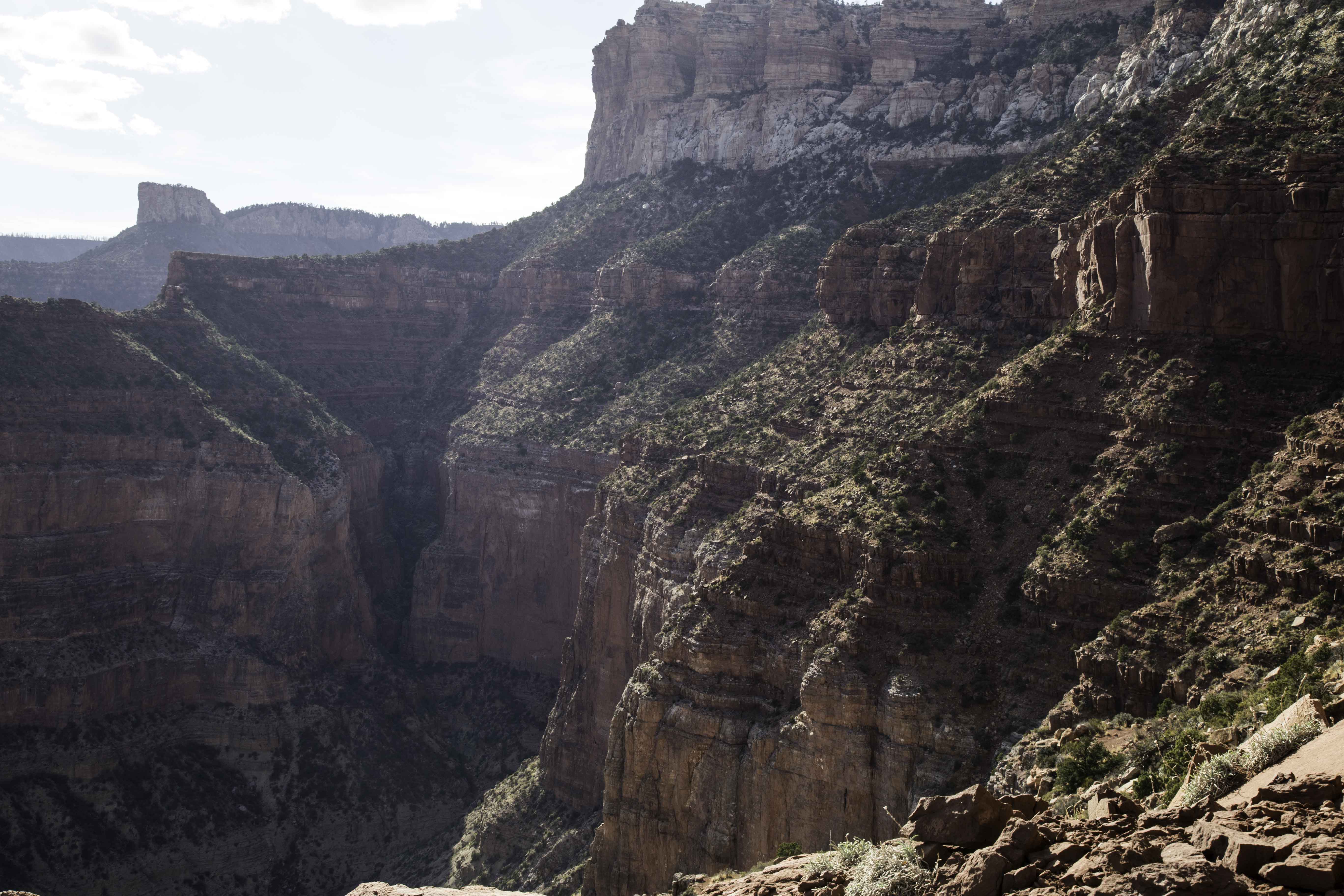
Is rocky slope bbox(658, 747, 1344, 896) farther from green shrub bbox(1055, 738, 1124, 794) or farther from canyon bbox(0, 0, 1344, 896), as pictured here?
green shrub bbox(1055, 738, 1124, 794)

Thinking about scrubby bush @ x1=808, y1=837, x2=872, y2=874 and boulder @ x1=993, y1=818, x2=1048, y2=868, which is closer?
boulder @ x1=993, y1=818, x2=1048, y2=868

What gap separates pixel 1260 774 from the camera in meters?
23.4

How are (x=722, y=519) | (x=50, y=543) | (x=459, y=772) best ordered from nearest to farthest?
1. (x=722, y=519)
2. (x=50, y=543)
3. (x=459, y=772)

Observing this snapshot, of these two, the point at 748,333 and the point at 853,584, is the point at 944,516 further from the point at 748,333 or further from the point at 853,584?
the point at 748,333

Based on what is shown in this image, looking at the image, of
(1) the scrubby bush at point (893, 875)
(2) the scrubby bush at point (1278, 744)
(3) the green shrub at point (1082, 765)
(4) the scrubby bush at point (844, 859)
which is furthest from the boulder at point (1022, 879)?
(3) the green shrub at point (1082, 765)

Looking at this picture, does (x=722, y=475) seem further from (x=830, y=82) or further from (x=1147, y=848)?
(x=830, y=82)

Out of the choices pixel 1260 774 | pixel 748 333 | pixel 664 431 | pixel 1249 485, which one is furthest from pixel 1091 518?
pixel 748 333

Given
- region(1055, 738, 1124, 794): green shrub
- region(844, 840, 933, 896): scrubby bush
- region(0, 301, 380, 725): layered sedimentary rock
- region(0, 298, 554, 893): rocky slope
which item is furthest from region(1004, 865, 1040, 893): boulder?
region(0, 301, 380, 725): layered sedimentary rock

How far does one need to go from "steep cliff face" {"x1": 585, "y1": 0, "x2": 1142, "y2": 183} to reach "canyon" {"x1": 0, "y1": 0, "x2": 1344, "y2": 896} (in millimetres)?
500

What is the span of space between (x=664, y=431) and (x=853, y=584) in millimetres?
34382

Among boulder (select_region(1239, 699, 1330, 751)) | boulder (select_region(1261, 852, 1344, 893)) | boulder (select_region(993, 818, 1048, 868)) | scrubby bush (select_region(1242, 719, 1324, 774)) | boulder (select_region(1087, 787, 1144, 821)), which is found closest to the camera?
boulder (select_region(1261, 852, 1344, 893))

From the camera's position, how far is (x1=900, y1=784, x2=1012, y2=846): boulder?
2506 cm

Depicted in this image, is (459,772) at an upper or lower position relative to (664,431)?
lower

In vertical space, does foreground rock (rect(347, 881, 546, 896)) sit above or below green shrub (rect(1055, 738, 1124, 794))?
below
